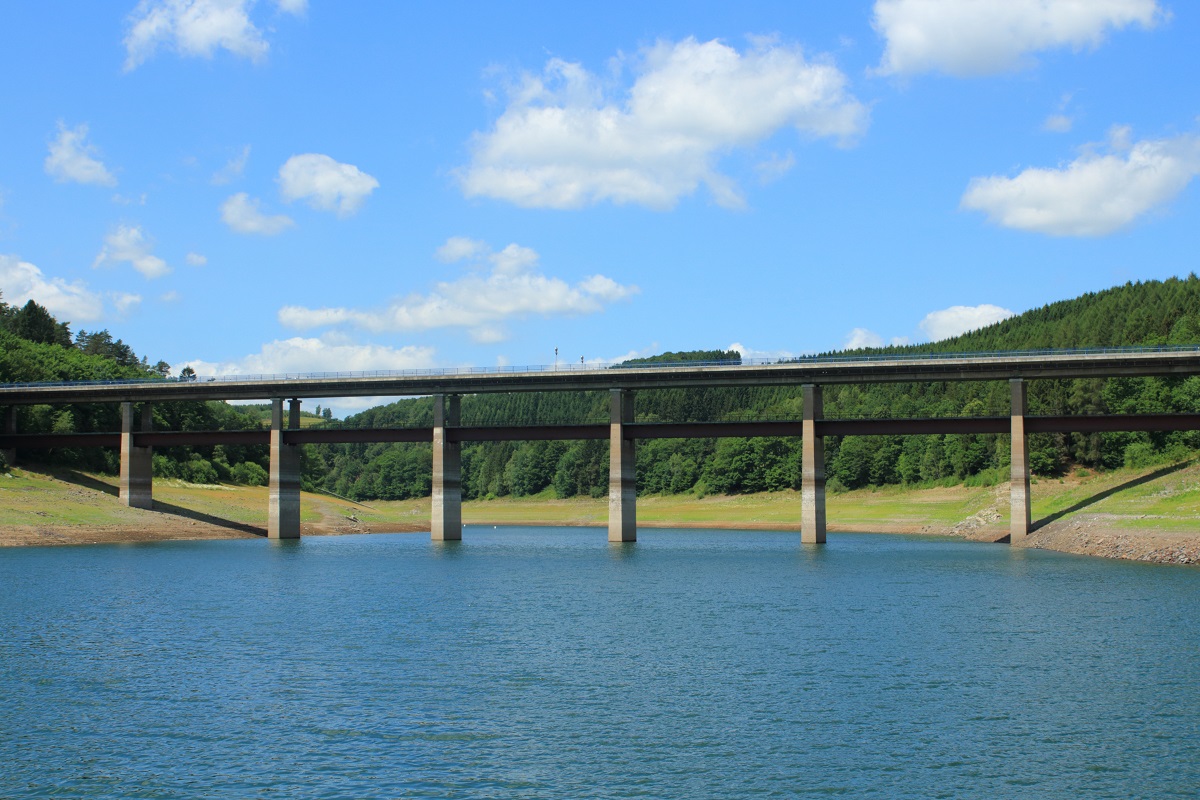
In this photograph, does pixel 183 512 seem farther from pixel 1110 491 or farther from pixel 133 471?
pixel 1110 491

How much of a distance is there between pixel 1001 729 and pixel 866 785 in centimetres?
657

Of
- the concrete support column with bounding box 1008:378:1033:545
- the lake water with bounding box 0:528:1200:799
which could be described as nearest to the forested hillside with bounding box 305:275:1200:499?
the concrete support column with bounding box 1008:378:1033:545

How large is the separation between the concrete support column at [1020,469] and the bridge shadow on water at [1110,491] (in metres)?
2.83

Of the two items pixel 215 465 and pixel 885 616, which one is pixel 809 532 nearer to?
pixel 885 616

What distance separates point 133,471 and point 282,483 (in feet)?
54.9

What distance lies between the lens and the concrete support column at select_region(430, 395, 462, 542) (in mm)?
115188

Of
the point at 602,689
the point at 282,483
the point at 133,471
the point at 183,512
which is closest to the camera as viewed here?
the point at 602,689

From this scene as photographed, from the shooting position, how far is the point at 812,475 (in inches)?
4082

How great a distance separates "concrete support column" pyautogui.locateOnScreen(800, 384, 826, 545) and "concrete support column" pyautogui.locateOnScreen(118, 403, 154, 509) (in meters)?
72.0

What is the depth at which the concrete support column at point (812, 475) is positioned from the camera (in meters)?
102

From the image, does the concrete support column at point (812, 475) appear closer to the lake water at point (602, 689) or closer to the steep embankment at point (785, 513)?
the steep embankment at point (785, 513)

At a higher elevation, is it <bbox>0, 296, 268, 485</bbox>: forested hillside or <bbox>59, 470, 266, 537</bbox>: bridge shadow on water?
<bbox>0, 296, 268, 485</bbox>: forested hillside

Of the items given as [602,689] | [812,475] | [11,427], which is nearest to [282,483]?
[11,427]

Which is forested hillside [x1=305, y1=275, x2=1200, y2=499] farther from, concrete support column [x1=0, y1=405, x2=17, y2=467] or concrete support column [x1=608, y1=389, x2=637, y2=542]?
concrete support column [x1=0, y1=405, x2=17, y2=467]
